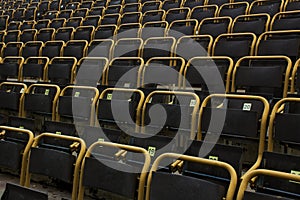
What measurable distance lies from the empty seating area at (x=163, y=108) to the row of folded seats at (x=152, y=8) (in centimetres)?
2

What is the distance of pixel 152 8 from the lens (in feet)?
11.4

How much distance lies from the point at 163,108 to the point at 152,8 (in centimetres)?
203

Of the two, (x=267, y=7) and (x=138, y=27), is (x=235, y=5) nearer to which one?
(x=267, y=7)

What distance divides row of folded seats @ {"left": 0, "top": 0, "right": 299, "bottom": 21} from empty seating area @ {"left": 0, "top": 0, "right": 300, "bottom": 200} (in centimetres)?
2

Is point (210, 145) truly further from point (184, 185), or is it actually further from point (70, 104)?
point (70, 104)

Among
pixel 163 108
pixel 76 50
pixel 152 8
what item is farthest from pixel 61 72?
pixel 152 8

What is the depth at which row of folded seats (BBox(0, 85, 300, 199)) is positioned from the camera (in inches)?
41.8

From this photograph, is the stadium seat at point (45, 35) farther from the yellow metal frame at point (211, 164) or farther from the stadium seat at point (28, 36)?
the yellow metal frame at point (211, 164)

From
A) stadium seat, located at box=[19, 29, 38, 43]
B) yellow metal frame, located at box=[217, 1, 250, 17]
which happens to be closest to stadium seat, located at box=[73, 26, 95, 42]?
stadium seat, located at box=[19, 29, 38, 43]

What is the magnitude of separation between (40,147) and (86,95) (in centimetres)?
55

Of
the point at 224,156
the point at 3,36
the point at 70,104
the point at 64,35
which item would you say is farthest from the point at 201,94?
the point at 3,36

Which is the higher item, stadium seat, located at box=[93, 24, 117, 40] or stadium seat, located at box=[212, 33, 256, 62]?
stadium seat, located at box=[93, 24, 117, 40]

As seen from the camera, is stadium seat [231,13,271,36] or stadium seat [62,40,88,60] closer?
stadium seat [231,13,271,36]

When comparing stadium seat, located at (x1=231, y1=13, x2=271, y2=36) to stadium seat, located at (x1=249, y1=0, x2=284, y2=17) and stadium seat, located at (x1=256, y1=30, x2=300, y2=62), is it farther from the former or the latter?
stadium seat, located at (x1=256, y1=30, x2=300, y2=62)
